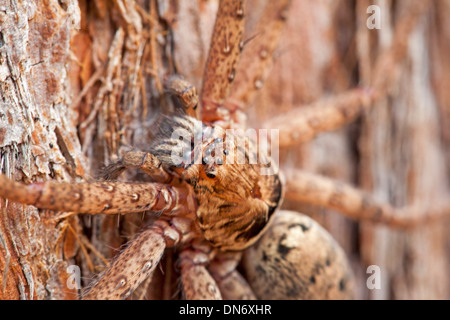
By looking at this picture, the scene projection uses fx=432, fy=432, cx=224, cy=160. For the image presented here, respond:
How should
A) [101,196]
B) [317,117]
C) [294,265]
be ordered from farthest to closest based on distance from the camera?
[317,117]
[294,265]
[101,196]

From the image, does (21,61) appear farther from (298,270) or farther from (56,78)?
(298,270)

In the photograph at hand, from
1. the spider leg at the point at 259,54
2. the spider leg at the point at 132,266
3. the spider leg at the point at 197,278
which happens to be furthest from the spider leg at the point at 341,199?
the spider leg at the point at 132,266

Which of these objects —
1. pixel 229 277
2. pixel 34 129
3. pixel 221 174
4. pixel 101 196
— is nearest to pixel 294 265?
pixel 229 277


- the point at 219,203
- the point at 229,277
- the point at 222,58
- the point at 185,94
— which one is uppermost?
the point at 222,58

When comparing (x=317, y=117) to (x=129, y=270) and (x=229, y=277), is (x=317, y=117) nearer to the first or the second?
(x=229, y=277)

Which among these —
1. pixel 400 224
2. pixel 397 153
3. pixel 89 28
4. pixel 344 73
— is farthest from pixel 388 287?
pixel 89 28

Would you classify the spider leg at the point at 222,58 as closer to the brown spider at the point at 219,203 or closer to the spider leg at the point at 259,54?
the brown spider at the point at 219,203

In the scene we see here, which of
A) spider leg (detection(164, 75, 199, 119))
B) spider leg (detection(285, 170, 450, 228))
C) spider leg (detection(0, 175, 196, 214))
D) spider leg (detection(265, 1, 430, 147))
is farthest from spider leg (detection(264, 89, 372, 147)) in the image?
spider leg (detection(0, 175, 196, 214))

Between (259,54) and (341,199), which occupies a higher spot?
(259,54)
